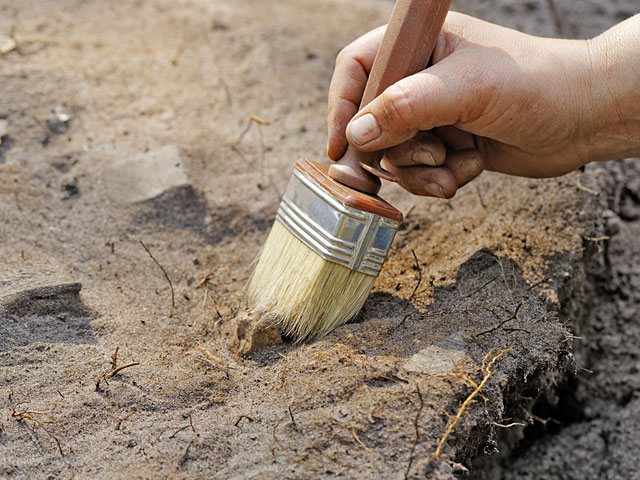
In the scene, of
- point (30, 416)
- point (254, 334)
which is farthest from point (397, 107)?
point (30, 416)

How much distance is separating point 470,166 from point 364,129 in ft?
1.89

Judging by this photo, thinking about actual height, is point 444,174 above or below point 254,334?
above

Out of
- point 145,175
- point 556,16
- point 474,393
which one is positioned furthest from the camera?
point 556,16

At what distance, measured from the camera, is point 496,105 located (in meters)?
2.31

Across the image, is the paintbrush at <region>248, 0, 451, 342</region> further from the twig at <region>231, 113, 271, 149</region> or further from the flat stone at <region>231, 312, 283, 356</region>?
the twig at <region>231, 113, 271, 149</region>

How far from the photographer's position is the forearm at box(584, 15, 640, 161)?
2352 millimetres

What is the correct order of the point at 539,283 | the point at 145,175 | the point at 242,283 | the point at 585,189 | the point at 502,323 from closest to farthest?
1. the point at 502,323
2. the point at 539,283
3. the point at 242,283
4. the point at 585,189
5. the point at 145,175

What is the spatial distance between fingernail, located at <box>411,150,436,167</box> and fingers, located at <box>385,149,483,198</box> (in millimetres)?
55

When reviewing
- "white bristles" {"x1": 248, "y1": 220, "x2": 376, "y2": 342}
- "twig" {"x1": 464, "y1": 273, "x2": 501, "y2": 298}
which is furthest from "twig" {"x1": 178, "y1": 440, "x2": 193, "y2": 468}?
"twig" {"x1": 464, "y1": 273, "x2": 501, "y2": 298}

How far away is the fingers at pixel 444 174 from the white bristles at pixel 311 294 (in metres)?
0.53

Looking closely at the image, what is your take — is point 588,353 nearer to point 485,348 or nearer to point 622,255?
point 622,255

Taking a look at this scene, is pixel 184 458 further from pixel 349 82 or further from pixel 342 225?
pixel 349 82

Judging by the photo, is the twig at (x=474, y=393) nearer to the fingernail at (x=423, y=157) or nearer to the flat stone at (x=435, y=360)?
the flat stone at (x=435, y=360)

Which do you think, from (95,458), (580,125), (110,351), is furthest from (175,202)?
(580,125)
